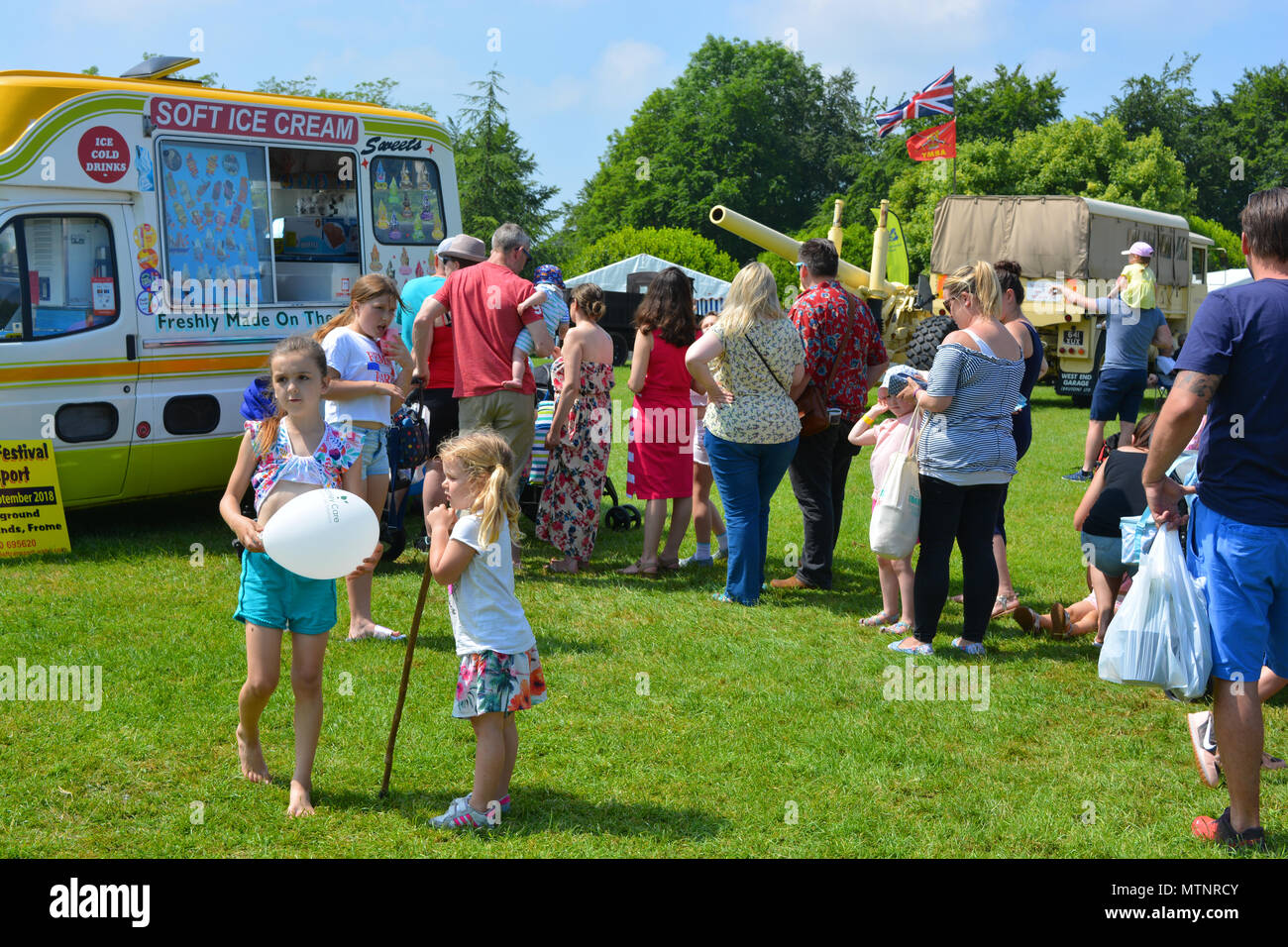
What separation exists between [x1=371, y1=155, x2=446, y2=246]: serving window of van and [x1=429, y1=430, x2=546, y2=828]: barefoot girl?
613cm

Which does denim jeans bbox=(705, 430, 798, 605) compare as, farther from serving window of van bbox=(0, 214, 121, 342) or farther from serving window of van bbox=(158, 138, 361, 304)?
serving window of van bbox=(0, 214, 121, 342)

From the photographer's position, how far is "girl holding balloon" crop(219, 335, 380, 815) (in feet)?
13.0

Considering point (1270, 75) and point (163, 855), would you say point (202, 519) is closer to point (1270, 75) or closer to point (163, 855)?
point (163, 855)

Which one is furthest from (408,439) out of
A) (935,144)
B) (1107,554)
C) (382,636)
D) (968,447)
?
(935,144)

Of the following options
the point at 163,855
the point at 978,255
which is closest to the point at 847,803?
the point at 163,855

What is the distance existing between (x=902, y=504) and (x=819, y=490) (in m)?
1.32

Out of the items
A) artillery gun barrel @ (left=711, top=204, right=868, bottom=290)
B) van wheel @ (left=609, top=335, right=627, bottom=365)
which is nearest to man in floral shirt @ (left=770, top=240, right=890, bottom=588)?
artillery gun barrel @ (left=711, top=204, right=868, bottom=290)

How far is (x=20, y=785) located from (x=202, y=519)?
17.6 ft

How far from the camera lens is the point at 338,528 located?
12.0 feet

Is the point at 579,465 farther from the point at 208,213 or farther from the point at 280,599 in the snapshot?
the point at 280,599

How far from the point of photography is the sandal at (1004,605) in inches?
276

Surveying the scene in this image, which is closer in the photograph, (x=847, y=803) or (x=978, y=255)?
(x=847, y=803)

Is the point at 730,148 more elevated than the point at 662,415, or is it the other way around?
the point at 730,148

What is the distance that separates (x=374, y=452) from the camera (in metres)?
6.20
